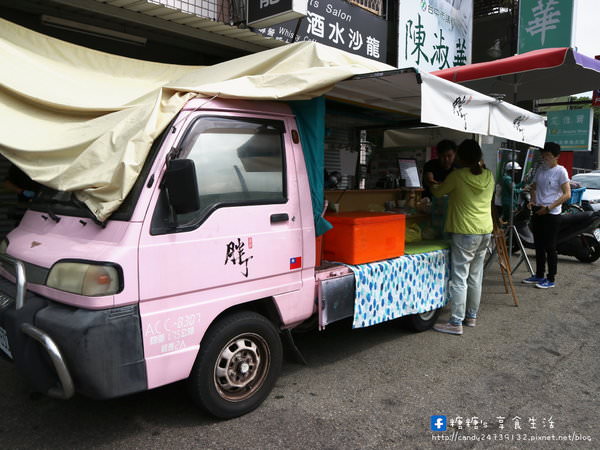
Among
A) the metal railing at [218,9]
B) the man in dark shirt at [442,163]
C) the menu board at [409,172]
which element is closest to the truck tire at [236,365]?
the man in dark shirt at [442,163]

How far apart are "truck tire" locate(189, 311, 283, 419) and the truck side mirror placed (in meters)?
0.83

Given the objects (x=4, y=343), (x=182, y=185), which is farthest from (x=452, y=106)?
(x=4, y=343)

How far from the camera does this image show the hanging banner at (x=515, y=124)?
4.61 m

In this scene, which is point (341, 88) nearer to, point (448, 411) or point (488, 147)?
point (448, 411)

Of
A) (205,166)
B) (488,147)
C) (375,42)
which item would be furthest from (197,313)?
(375,42)

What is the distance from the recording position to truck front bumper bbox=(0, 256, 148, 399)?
7.93 feet

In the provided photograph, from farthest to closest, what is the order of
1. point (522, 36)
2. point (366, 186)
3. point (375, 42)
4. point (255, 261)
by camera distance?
point (522, 36) → point (375, 42) → point (366, 186) → point (255, 261)

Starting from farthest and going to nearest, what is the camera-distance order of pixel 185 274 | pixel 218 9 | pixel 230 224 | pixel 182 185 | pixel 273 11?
1. pixel 218 9
2. pixel 273 11
3. pixel 230 224
4. pixel 185 274
5. pixel 182 185

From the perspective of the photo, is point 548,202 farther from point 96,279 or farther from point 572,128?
point 572,128

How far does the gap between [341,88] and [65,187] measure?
2.52 metres

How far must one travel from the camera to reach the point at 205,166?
9.73ft

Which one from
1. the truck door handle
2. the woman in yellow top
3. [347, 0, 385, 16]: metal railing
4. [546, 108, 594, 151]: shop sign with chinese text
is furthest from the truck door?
[546, 108, 594, 151]: shop sign with chinese text

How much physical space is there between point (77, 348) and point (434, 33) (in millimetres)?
10089

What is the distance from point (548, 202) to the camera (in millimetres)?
6617
